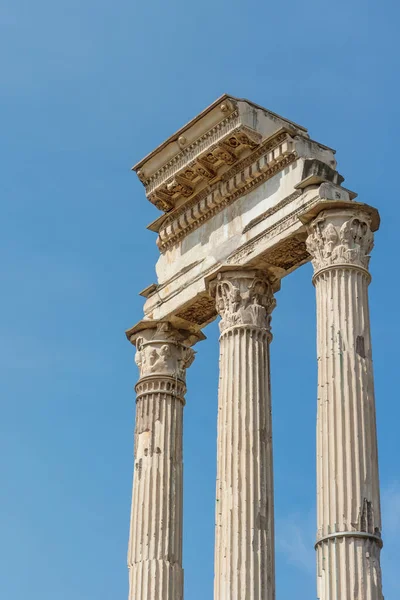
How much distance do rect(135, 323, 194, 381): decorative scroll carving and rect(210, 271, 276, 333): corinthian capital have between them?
2.18 metres

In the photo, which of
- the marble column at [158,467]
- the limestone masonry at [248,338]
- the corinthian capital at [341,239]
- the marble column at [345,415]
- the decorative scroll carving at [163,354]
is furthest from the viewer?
the decorative scroll carving at [163,354]

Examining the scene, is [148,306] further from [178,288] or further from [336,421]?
[336,421]

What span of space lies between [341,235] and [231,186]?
393 cm

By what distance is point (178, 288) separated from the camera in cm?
3119

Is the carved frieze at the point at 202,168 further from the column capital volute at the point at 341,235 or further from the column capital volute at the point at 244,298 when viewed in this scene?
the column capital volute at the point at 341,235

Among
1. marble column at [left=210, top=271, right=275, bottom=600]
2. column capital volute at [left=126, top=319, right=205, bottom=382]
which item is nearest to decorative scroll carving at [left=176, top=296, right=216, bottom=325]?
column capital volute at [left=126, top=319, right=205, bottom=382]

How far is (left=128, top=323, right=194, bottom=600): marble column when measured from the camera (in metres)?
29.2

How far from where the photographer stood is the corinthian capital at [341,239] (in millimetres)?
26906

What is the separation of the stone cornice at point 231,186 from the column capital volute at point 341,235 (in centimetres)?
202

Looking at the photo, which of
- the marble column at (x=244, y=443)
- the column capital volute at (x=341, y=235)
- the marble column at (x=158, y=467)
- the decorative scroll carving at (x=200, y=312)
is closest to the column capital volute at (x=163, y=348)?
the marble column at (x=158, y=467)

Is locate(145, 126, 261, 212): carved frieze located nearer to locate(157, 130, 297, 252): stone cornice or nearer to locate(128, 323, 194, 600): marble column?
locate(157, 130, 297, 252): stone cornice

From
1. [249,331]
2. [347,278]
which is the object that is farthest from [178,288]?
[347,278]

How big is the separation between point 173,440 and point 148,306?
3.04 metres

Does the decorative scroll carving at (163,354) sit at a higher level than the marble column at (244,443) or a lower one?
higher
